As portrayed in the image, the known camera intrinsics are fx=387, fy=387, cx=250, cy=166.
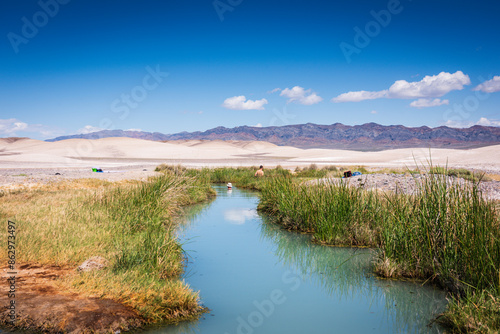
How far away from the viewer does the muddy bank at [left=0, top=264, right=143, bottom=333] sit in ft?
14.2

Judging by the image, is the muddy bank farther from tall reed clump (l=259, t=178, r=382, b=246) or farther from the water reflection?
tall reed clump (l=259, t=178, r=382, b=246)

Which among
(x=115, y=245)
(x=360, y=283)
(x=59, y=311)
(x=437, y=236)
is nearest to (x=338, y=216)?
(x=360, y=283)

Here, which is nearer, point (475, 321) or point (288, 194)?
point (475, 321)

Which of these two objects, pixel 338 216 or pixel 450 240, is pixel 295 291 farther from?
pixel 338 216

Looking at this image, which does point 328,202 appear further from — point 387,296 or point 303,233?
point 387,296

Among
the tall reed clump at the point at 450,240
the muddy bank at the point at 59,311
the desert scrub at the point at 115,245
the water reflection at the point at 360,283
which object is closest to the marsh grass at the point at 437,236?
the tall reed clump at the point at 450,240

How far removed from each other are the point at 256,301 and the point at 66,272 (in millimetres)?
2896

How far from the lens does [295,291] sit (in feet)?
21.1

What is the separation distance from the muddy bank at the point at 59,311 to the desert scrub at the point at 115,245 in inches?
6.8

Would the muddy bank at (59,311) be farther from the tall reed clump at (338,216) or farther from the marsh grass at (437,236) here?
the tall reed clump at (338,216)

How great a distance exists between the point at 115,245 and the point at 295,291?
Result: 3272 mm

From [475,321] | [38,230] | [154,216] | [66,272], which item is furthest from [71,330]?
[154,216]

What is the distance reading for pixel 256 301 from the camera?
5949mm

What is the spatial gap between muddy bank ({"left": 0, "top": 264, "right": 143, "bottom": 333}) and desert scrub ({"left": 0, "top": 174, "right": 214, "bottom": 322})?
0.57ft
